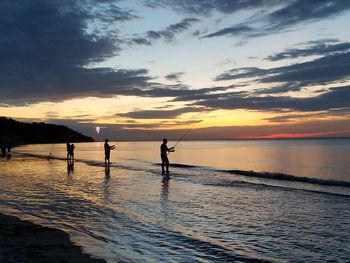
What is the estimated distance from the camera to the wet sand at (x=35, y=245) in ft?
25.2

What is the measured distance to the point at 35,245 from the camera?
870cm

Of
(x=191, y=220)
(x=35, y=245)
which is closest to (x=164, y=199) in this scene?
(x=191, y=220)

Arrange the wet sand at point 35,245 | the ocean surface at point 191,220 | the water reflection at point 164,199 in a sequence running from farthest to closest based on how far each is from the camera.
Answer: the water reflection at point 164,199 → the ocean surface at point 191,220 → the wet sand at point 35,245

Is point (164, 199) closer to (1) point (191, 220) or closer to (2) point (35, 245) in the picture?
(1) point (191, 220)

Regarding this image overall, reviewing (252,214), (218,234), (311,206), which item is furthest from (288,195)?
(218,234)

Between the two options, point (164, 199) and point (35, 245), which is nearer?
point (35, 245)

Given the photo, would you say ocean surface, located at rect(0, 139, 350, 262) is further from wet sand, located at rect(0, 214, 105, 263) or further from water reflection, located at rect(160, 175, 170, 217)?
wet sand, located at rect(0, 214, 105, 263)

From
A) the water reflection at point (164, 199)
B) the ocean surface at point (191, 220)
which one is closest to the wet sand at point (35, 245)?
the ocean surface at point (191, 220)

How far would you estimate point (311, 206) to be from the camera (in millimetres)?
15609

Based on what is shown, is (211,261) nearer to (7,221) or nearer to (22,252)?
(22,252)

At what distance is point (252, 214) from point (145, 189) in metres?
7.68

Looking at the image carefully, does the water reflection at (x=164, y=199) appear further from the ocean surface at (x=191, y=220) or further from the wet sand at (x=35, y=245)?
the wet sand at (x=35, y=245)

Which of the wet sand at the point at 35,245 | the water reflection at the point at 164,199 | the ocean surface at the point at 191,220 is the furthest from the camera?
the water reflection at the point at 164,199

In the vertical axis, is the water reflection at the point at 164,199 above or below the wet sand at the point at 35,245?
below
